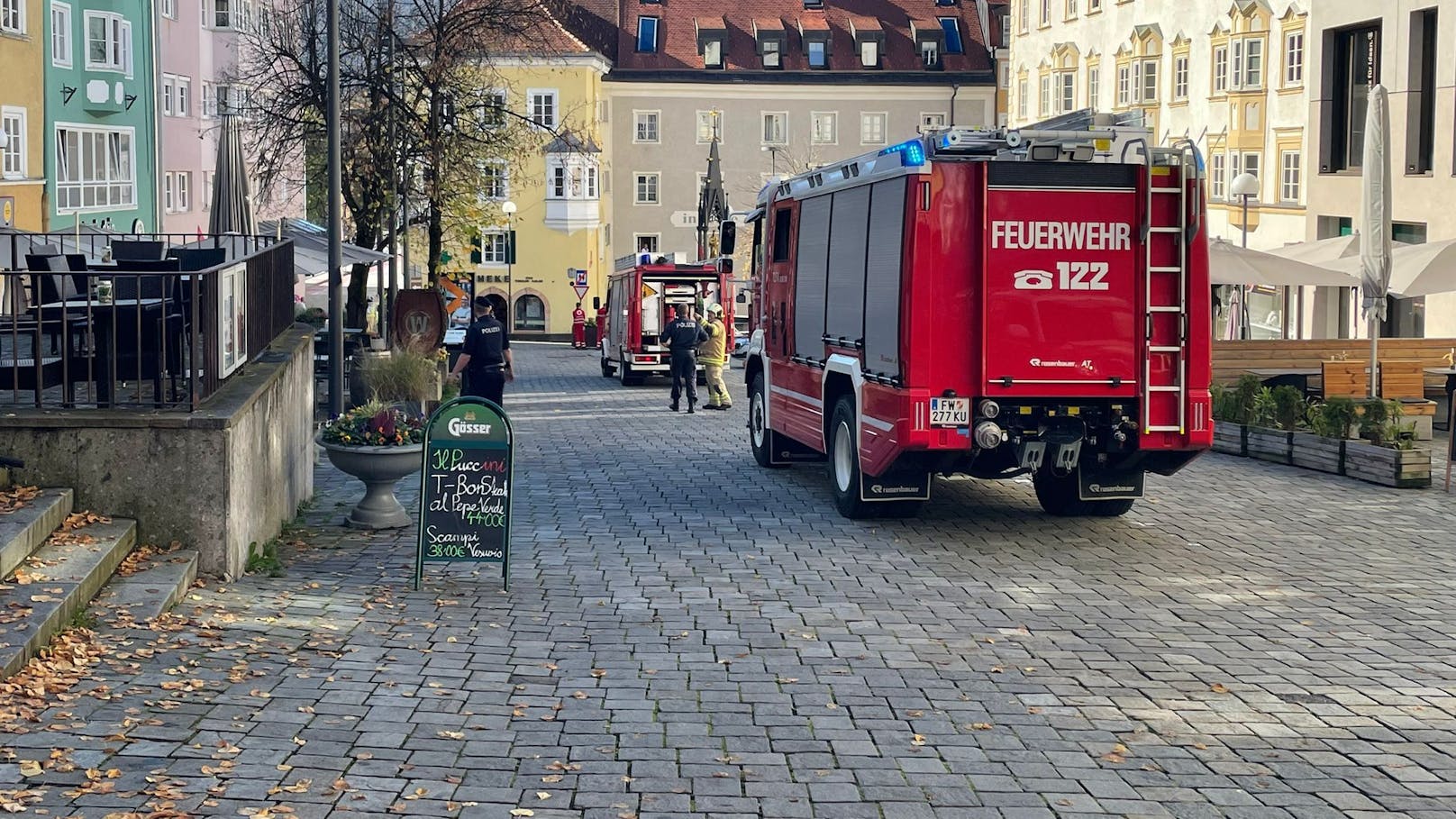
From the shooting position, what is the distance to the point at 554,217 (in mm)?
81375

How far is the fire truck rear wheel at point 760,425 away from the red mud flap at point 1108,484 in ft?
15.6

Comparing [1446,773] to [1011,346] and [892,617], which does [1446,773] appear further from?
[1011,346]

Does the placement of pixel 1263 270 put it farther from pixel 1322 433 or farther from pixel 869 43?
pixel 869 43

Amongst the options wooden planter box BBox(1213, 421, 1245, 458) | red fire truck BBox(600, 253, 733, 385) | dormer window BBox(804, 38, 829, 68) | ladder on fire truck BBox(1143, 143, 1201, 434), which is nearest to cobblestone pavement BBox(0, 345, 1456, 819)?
ladder on fire truck BBox(1143, 143, 1201, 434)

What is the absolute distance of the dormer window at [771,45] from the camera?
84.4 meters

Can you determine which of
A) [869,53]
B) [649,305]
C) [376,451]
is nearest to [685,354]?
[649,305]

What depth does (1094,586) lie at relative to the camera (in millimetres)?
11609

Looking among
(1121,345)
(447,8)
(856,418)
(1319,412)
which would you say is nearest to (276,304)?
(856,418)

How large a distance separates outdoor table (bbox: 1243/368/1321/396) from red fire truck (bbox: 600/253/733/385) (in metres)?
14.9

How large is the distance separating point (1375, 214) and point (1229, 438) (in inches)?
113

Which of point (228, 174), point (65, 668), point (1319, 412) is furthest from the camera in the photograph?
point (228, 174)

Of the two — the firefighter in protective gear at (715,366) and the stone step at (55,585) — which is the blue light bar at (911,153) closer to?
the stone step at (55,585)

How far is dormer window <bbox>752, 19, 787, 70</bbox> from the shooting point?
84375 mm

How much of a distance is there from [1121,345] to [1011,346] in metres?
0.83
